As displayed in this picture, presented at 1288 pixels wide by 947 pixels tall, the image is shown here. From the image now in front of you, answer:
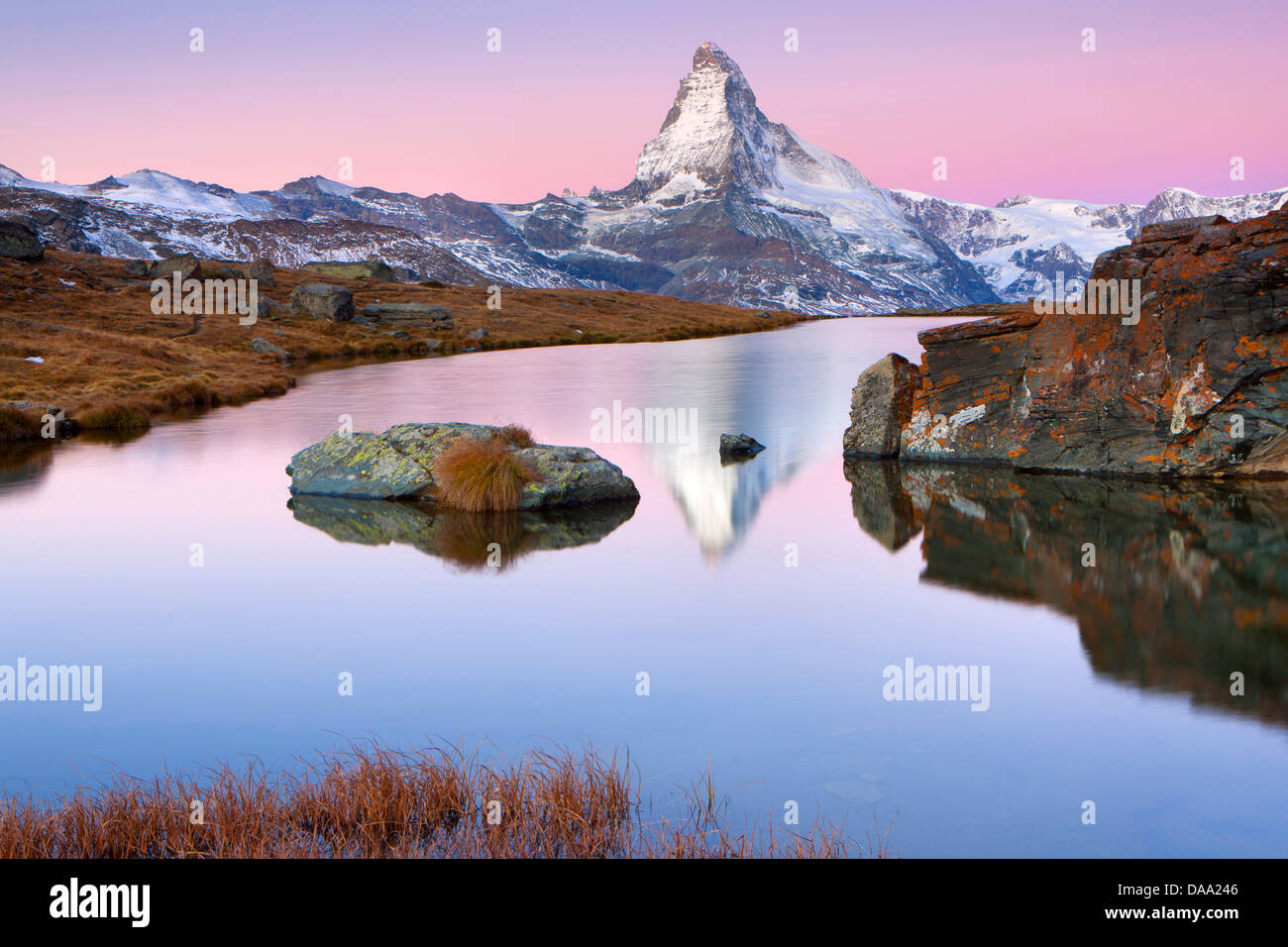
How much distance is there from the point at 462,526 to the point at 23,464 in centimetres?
1229

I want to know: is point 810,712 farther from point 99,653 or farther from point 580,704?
point 99,653

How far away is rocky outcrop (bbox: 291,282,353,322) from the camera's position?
260 ft

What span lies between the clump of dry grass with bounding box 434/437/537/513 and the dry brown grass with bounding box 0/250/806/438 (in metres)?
15.1

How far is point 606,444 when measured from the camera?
2361 cm

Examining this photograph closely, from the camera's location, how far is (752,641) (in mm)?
9398

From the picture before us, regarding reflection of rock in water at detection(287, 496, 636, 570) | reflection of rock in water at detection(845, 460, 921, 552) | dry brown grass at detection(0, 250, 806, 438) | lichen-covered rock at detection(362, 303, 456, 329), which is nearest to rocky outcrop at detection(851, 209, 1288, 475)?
reflection of rock in water at detection(845, 460, 921, 552)

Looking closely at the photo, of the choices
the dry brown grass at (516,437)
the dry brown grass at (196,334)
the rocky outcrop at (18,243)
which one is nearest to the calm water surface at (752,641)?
the dry brown grass at (516,437)

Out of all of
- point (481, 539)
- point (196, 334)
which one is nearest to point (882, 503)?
point (481, 539)

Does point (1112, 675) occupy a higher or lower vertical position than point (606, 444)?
lower

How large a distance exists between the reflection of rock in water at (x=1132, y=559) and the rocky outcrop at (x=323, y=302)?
67999 millimetres

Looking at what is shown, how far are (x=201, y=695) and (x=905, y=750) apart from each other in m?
5.44

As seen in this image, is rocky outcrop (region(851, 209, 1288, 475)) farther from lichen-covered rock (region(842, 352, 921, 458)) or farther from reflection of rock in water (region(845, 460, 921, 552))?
reflection of rock in water (region(845, 460, 921, 552))
